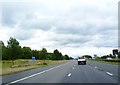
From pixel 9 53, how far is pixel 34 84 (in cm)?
6008

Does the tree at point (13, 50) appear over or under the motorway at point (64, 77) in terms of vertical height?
over

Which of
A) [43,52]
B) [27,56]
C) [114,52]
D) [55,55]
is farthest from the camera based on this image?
[55,55]

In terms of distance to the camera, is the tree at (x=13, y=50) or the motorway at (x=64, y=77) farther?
the tree at (x=13, y=50)

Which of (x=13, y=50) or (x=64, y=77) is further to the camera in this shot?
(x=13, y=50)

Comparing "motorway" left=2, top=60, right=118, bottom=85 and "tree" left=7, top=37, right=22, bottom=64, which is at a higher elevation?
"tree" left=7, top=37, right=22, bottom=64

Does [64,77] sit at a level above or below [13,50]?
below

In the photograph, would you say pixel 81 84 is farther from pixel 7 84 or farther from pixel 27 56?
pixel 27 56

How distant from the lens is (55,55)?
196 meters

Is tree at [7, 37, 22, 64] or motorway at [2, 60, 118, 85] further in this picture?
tree at [7, 37, 22, 64]

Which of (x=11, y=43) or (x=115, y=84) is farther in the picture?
(x=11, y=43)

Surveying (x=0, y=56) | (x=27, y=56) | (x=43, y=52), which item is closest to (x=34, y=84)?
(x=0, y=56)

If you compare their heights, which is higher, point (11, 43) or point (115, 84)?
point (11, 43)

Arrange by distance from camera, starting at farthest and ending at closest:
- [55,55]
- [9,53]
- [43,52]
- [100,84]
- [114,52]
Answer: [55,55]
[43,52]
[114,52]
[9,53]
[100,84]

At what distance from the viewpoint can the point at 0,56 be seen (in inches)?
3398
